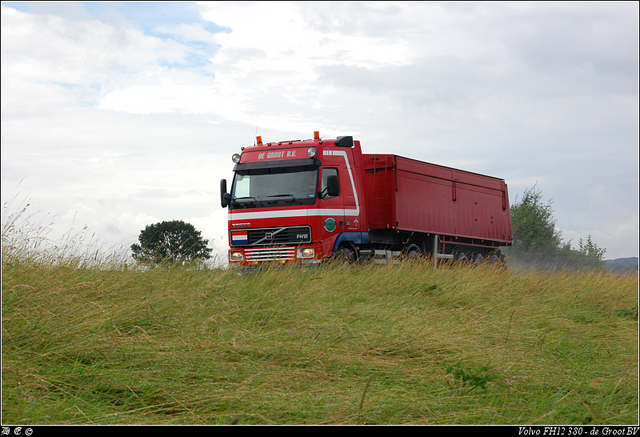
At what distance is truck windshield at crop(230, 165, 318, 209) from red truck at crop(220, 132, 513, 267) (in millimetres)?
24

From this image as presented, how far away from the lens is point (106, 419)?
407cm

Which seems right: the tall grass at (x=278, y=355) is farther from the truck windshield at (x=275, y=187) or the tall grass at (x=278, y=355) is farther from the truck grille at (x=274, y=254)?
the truck windshield at (x=275, y=187)

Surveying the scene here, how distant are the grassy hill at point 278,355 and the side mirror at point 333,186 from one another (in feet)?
13.4

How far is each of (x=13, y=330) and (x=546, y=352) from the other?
5.96 meters

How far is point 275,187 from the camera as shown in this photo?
13.8 meters

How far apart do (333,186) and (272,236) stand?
6.22ft

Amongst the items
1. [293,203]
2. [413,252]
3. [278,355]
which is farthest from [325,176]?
[278,355]

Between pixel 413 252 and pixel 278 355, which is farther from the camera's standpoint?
pixel 413 252

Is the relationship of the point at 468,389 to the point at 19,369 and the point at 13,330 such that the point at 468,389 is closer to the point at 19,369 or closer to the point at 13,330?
the point at 19,369

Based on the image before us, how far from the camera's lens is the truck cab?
13.5m

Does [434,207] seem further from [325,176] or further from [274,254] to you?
[274,254]

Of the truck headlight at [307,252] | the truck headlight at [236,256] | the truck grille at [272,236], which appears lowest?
the truck headlight at [236,256]

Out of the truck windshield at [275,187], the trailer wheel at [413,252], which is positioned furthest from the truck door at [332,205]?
the trailer wheel at [413,252]

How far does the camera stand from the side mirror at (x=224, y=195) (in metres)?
14.3
